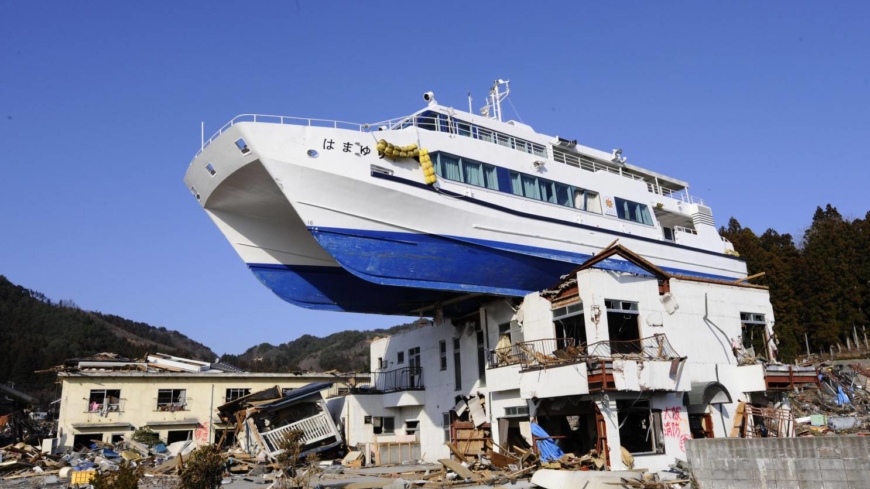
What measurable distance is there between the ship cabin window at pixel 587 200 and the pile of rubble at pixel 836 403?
10.0m

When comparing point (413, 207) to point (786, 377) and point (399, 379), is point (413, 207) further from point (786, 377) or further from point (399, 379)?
point (786, 377)

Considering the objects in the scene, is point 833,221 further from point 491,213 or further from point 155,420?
point 155,420

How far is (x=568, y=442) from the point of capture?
69.3 ft

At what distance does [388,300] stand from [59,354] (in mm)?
65447

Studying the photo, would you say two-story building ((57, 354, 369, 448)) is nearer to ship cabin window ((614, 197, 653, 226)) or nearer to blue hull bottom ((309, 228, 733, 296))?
blue hull bottom ((309, 228, 733, 296))

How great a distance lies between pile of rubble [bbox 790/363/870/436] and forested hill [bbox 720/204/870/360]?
374 inches

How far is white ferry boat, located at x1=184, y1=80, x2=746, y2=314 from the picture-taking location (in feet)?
61.1

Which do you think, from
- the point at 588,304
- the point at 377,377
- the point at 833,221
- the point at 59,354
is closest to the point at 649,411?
the point at 588,304

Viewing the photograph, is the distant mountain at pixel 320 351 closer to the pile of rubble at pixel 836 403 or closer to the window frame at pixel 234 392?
the window frame at pixel 234 392

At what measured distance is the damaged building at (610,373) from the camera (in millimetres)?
16859

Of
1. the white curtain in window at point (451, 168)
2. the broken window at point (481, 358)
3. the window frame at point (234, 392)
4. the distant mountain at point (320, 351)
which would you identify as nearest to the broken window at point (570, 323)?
the broken window at point (481, 358)

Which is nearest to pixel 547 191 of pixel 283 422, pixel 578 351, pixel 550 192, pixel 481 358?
pixel 550 192

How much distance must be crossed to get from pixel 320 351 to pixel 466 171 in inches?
4359

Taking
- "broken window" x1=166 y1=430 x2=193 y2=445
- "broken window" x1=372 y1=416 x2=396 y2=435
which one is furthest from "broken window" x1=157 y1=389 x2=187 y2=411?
"broken window" x1=372 y1=416 x2=396 y2=435
